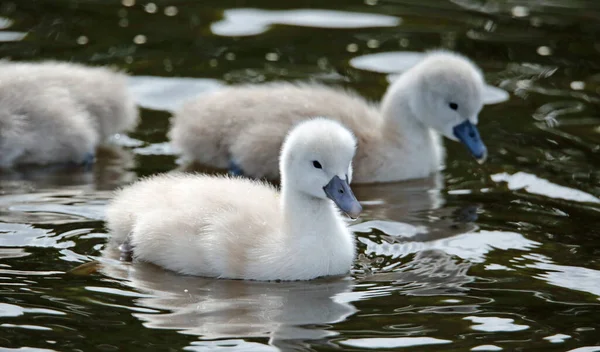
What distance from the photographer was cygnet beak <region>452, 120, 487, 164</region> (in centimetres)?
793

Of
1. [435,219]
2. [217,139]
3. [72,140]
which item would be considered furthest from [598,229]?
[72,140]

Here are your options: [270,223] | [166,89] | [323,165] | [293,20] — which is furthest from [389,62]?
[270,223]

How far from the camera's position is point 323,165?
6035 mm

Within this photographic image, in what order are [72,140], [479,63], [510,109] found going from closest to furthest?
[72,140] < [510,109] < [479,63]

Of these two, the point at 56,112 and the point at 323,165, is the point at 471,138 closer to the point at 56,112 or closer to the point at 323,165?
the point at 323,165

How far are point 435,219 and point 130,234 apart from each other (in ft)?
5.98

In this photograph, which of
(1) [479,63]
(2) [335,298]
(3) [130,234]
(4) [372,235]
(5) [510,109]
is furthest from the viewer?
(1) [479,63]

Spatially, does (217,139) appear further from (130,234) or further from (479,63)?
(479,63)

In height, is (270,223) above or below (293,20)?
below

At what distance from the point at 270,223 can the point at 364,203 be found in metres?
1.52

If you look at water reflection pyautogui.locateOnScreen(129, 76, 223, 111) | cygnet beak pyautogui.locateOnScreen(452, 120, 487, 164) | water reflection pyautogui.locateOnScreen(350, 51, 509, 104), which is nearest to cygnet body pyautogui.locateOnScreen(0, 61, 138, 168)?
water reflection pyautogui.locateOnScreen(129, 76, 223, 111)

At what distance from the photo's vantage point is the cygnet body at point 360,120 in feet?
25.7

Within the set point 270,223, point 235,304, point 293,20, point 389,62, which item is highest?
point 293,20

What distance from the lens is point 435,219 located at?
7.16 m
